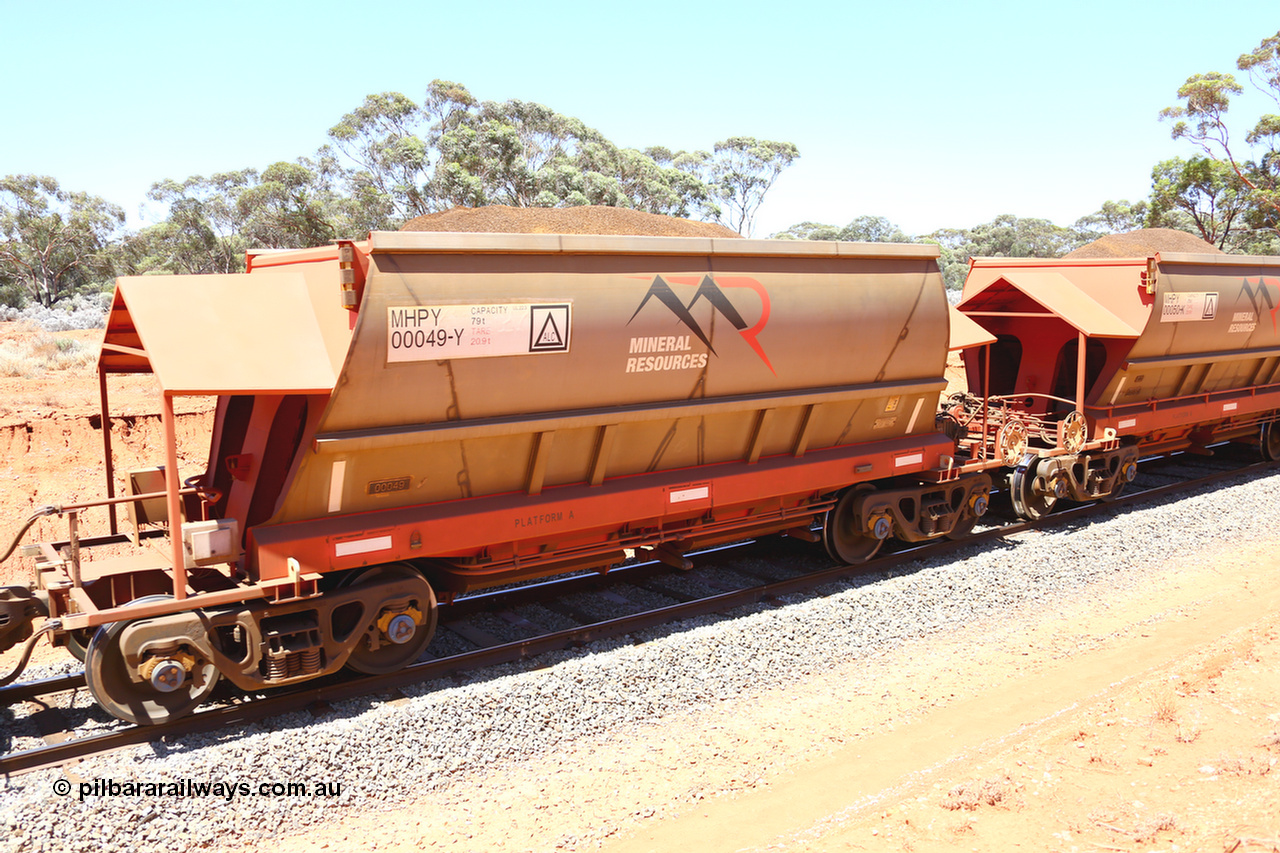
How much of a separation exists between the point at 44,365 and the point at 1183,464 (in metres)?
26.1

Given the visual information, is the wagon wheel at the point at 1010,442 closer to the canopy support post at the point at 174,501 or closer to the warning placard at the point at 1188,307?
the warning placard at the point at 1188,307

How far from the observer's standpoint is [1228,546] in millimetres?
11859

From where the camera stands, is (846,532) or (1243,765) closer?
(1243,765)

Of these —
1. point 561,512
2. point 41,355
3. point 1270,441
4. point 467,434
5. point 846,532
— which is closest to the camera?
point 467,434

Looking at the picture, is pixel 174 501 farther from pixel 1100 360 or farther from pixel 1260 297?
pixel 1260 297

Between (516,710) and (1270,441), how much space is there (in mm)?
16317

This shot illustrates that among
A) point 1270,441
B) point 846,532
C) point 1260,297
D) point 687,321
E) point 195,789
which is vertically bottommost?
point 195,789

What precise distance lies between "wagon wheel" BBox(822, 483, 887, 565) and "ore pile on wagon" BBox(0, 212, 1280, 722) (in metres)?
0.03

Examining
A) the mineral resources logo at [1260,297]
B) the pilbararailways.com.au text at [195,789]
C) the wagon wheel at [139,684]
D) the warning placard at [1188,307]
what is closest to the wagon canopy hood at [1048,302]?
the warning placard at [1188,307]

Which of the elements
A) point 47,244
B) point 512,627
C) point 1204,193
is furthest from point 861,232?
point 512,627

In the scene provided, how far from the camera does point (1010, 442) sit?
11766 mm

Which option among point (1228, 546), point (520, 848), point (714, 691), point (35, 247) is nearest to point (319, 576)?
point (520, 848)

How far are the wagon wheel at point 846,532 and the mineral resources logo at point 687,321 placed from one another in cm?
271

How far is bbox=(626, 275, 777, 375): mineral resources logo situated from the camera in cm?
799
